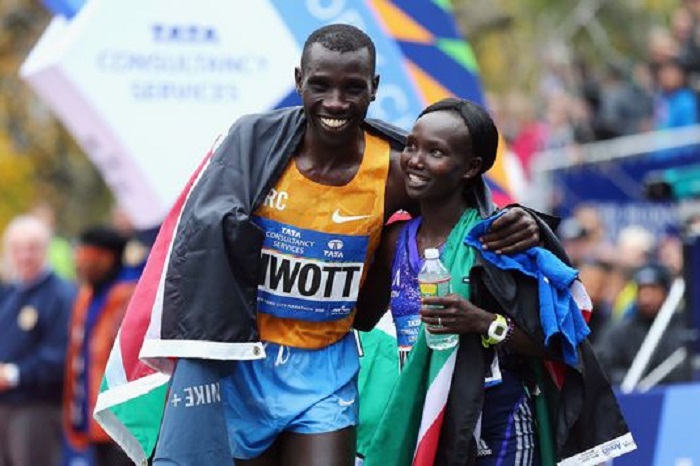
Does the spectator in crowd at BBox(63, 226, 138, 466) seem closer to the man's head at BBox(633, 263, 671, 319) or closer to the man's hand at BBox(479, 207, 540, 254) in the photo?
the man's head at BBox(633, 263, 671, 319)

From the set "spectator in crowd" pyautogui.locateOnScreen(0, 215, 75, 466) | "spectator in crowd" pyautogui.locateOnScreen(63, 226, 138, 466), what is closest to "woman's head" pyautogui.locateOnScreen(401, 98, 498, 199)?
"spectator in crowd" pyautogui.locateOnScreen(63, 226, 138, 466)

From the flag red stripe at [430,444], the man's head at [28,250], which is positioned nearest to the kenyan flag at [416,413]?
the flag red stripe at [430,444]

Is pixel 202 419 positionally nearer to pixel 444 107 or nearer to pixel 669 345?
pixel 444 107

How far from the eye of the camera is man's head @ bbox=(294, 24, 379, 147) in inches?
251

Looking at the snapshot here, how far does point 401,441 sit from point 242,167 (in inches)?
44.0

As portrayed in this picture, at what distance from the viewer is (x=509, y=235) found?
6.30m

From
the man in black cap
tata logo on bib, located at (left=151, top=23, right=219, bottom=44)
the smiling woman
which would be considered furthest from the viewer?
the man in black cap

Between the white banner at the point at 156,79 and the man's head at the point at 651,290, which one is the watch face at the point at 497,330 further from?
the man's head at the point at 651,290

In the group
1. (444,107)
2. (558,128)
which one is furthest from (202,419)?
(558,128)

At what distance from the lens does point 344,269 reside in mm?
6617

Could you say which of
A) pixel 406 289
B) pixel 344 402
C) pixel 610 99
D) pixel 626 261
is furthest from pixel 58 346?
pixel 406 289

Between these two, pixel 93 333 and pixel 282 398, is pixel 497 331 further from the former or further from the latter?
pixel 93 333

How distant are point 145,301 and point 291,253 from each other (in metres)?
0.55

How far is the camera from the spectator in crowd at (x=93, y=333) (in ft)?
40.7
